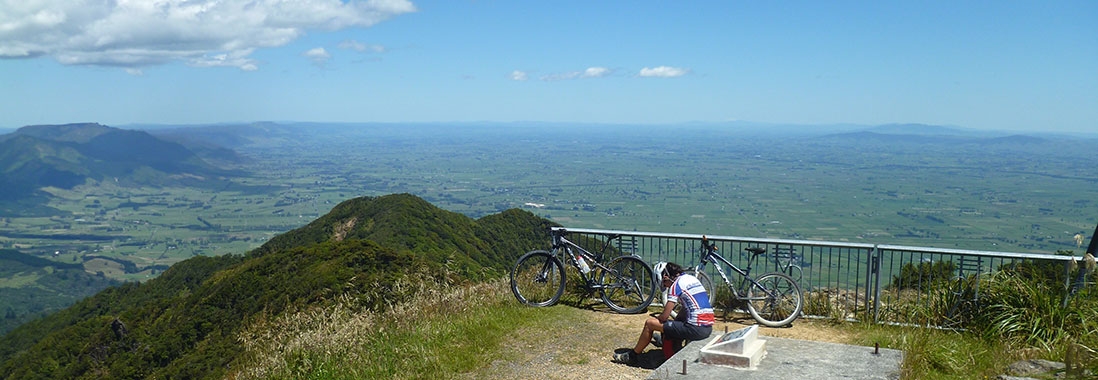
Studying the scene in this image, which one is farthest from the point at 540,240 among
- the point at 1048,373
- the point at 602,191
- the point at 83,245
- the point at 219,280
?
the point at 83,245

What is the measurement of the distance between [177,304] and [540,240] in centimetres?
2023

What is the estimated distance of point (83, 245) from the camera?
14575cm

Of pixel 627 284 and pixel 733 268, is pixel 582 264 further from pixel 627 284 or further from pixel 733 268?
pixel 733 268

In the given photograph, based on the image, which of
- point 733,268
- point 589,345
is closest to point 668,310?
point 589,345

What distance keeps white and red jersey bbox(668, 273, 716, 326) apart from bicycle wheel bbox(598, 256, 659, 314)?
2188mm

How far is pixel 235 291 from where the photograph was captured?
32094mm

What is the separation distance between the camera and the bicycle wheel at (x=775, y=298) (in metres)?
9.48

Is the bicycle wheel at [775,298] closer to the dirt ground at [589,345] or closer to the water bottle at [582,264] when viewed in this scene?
the dirt ground at [589,345]

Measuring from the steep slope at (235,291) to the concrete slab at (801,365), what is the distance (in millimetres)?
5066

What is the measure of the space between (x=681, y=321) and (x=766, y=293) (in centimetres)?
218

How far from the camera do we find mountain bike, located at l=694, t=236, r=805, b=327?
945 centimetres

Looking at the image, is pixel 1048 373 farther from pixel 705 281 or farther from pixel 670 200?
pixel 670 200

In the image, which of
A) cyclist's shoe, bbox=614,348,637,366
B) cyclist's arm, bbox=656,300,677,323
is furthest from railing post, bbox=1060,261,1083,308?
cyclist's shoe, bbox=614,348,637,366

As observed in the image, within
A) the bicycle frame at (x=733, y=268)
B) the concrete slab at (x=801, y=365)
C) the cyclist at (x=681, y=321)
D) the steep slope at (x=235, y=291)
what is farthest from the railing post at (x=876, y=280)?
the steep slope at (x=235, y=291)
